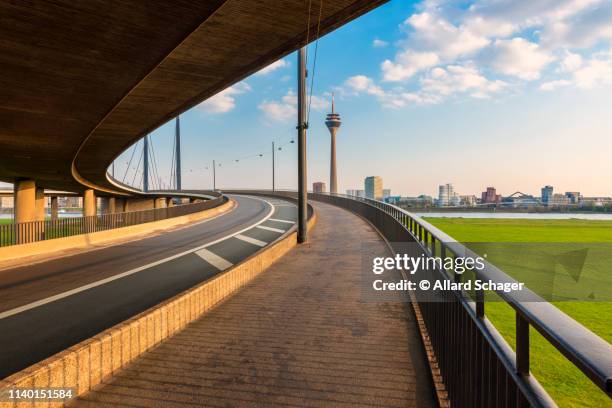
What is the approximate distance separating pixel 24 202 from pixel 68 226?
1110 inches

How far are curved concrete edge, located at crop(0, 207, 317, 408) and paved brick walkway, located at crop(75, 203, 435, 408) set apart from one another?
0.48 ft

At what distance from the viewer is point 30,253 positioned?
13680 millimetres

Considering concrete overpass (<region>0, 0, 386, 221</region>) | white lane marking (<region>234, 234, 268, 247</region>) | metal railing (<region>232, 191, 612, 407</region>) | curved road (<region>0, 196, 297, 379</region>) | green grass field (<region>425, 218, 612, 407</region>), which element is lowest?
green grass field (<region>425, 218, 612, 407</region>)

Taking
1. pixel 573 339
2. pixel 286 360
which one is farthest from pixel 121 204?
pixel 573 339

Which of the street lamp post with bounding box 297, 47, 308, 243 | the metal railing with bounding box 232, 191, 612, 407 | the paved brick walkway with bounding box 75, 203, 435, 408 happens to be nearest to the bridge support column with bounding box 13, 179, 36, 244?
the street lamp post with bounding box 297, 47, 308, 243

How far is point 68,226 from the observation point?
1730 cm

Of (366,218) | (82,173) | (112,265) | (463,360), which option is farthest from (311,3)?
(82,173)

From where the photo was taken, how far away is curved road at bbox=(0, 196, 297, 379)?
6023 mm

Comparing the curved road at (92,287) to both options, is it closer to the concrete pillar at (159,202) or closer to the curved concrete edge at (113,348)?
the curved concrete edge at (113,348)

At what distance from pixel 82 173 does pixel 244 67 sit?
3137cm

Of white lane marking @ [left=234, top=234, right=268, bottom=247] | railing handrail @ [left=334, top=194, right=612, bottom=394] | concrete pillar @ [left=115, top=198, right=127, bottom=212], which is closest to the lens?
railing handrail @ [left=334, top=194, right=612, bottom=394]

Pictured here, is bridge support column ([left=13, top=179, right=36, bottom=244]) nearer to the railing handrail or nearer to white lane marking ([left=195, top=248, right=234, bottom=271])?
white lane marking ([left=195, top=248, right=234, bottom=271])

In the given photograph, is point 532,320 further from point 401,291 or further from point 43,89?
point 43,89

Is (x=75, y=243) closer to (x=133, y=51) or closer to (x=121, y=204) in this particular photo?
(x=133, y=51)
